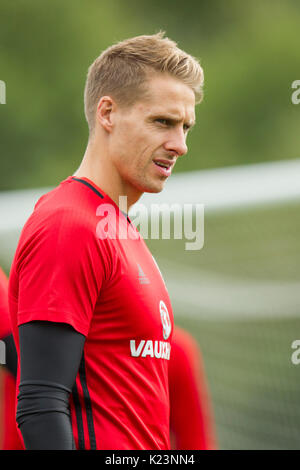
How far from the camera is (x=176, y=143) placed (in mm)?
2043

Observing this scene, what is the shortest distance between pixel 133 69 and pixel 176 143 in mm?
235

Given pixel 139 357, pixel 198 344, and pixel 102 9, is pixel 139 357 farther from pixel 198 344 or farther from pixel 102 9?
pixel 102 9

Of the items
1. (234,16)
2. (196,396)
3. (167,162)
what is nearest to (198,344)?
(196,396)

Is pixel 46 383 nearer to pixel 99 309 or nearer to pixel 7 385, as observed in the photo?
pixel 99 309

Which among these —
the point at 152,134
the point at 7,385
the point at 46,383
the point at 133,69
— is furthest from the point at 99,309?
the point at 7,385

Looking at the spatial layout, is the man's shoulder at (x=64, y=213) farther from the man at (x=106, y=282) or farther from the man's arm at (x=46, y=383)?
the man's arm at (x=46, y=383)

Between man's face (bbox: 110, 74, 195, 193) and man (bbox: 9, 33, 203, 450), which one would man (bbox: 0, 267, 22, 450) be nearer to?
man (bbox: 9, 33, 203, 450)

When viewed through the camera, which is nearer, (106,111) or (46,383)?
(46,383)

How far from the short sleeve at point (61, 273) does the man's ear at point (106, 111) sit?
1.29 feet

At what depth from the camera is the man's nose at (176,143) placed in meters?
2.04

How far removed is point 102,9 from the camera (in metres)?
13.8

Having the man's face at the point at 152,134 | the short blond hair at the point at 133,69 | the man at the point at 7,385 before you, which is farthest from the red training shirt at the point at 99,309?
the man at the point at 7,385

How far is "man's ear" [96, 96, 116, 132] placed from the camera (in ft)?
6.82

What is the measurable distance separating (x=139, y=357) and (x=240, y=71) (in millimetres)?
11854
